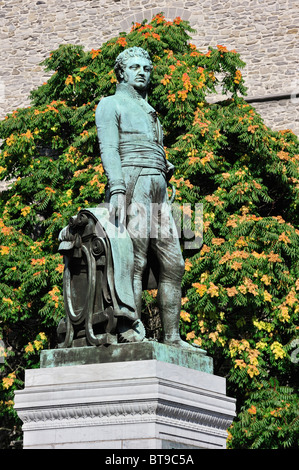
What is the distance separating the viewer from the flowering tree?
1559 centimetres

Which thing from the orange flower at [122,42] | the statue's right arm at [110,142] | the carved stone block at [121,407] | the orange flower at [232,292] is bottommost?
the carved stone block at [121,407]

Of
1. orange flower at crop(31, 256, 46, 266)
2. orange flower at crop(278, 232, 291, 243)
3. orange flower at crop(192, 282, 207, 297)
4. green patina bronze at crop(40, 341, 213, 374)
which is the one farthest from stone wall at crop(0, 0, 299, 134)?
green patina bronze at crop(40, 341, 213, 374)

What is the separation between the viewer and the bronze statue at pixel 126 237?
7441 millimetres

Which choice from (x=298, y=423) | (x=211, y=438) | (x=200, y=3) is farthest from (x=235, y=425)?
(x=200, y=3)

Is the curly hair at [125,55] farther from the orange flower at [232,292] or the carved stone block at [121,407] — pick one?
the orange flower at [232,292]

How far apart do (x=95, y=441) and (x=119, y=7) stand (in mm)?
18441

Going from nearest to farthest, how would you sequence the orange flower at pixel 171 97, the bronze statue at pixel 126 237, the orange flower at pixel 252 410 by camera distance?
the bronze statue at pixel 126 237 < the orange flower at pixel 252 410 < the orange flower at pixel 171 97

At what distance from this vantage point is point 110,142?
7.96 meters

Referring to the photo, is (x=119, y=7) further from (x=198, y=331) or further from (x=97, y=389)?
(x=97, y=389)

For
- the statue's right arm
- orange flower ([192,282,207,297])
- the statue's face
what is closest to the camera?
the statue's right arm

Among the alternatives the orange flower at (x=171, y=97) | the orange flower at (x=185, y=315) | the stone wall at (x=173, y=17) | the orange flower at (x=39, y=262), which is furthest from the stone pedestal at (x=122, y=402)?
the stone wall at (x=173, y=17)

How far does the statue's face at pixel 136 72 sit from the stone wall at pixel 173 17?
1339 cm

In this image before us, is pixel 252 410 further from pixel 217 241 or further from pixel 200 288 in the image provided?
pixel 217 241

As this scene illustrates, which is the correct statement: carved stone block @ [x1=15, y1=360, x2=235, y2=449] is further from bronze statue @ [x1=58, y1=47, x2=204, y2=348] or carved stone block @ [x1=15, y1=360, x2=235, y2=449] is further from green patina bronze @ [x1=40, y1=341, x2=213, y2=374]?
bronze statue @ [x1=58, y1=47, x2=204, y2=348]
